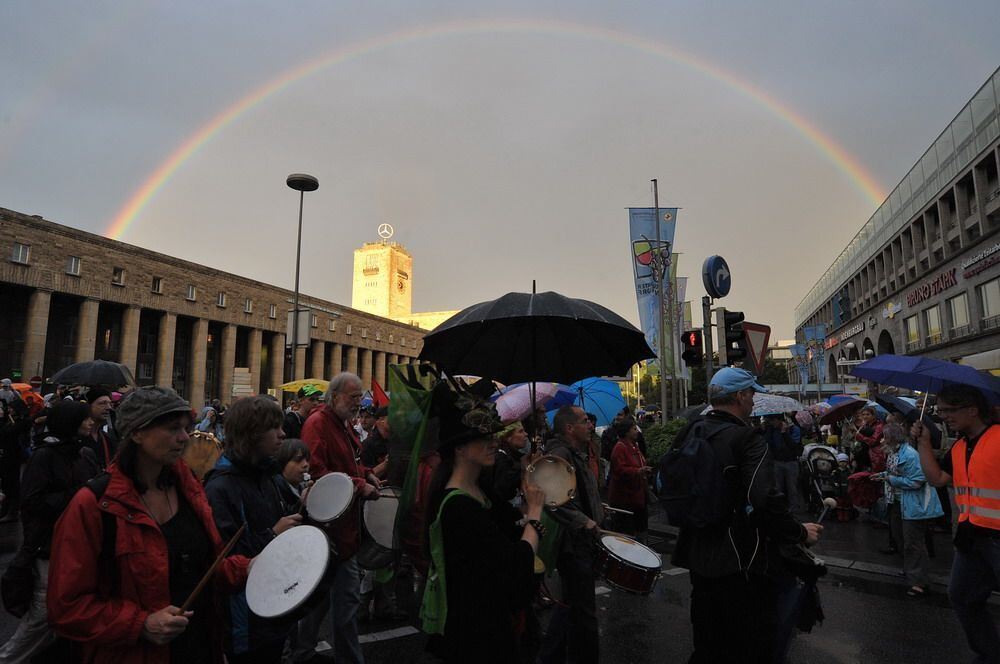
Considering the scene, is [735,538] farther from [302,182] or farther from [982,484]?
[302,182]

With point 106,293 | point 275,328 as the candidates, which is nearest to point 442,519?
point 106,293

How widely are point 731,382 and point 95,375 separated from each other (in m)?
7.56

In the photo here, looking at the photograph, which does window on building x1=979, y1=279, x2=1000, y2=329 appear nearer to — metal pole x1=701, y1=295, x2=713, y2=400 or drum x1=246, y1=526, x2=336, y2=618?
metal pole x1=701, y1=295, x2=713, y2=400

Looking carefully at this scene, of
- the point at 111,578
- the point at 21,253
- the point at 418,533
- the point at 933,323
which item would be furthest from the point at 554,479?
the point at 933,323

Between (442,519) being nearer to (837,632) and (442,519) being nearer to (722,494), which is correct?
(722,494)

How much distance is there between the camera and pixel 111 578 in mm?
2281

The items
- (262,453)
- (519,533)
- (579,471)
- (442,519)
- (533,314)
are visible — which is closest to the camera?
(442,519)

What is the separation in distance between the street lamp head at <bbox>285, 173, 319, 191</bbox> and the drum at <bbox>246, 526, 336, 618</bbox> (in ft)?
57.6

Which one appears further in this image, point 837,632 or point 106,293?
point 106,293

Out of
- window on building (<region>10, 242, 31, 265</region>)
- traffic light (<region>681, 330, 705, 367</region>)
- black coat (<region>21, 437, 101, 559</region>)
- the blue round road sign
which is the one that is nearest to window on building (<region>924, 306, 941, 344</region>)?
the blue round road sign

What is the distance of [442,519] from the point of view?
2.47 metres

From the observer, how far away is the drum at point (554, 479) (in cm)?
333

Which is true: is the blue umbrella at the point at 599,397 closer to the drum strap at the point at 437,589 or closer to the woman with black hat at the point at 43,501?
the woman with black hat at the point at 43,501

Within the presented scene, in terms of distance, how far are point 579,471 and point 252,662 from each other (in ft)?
7.94
